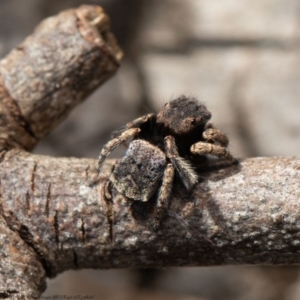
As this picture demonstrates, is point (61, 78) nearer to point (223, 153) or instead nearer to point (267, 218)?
point (223, 153)

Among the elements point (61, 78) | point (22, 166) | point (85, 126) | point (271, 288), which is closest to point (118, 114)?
point (85, 126)

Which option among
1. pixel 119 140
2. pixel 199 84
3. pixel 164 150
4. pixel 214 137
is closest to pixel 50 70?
pixel 119 140

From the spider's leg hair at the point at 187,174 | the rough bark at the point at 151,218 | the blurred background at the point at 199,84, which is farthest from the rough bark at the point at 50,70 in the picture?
the blurred background at the point at 199,84

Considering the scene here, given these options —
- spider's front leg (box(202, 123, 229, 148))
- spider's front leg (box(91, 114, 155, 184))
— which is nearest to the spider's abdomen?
spider's front leg (box(91, 114, 155, 184))

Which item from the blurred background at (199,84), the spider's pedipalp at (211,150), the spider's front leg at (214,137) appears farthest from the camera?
the blurred background at (199,84)

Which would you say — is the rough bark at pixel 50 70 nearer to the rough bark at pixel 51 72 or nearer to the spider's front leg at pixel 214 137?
the rough bark at pixel 51 72

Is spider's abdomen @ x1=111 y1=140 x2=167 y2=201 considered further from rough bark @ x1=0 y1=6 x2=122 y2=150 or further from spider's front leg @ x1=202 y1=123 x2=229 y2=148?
rough bark @ x1=0 y1=6 x2=122 y2=150

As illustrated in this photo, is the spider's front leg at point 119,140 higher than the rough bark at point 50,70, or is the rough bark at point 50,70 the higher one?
the rough bark at point 50,70
